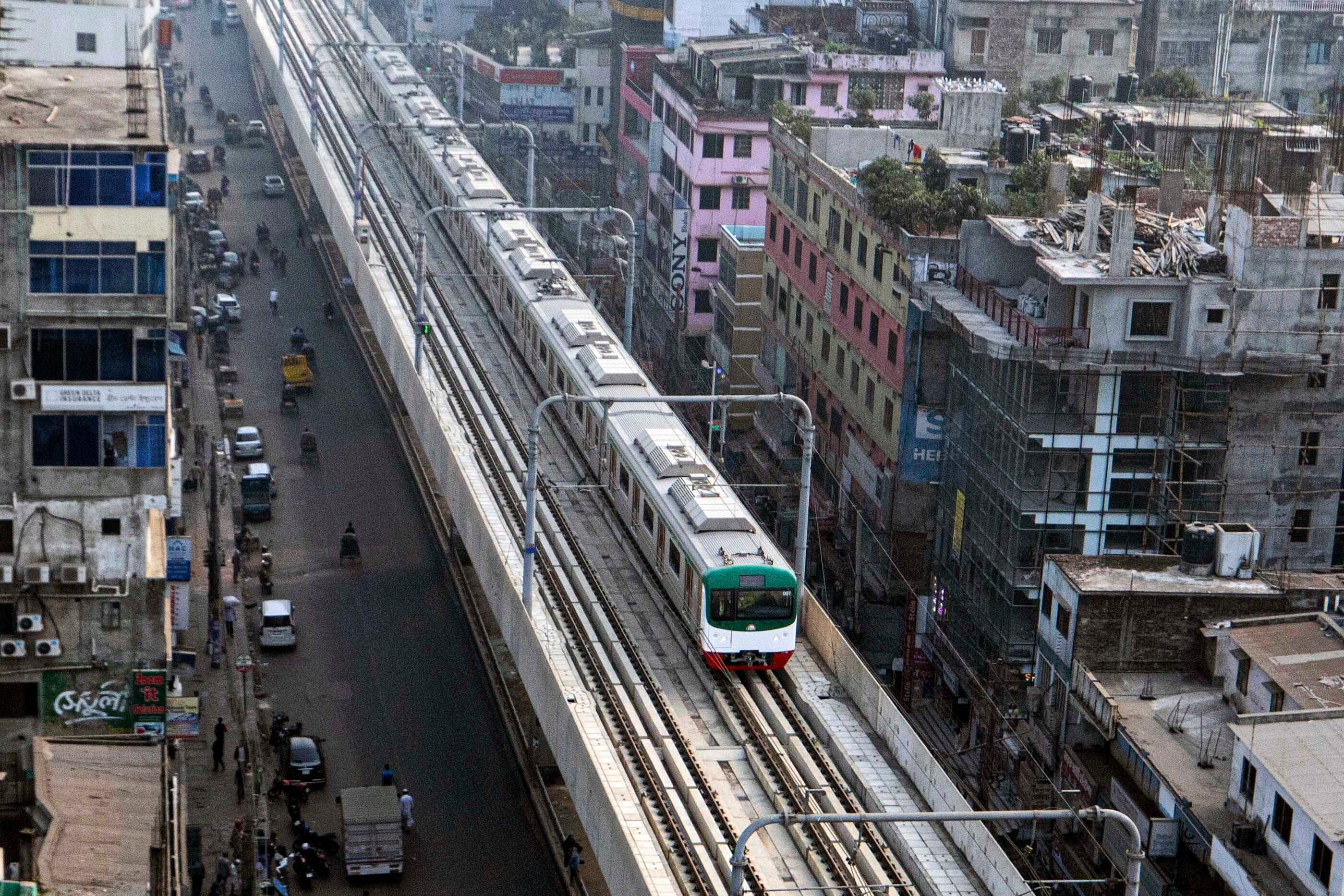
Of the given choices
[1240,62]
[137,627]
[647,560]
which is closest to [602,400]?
[647,560]

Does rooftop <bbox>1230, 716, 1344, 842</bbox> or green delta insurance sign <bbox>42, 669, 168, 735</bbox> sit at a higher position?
A: rooftop <bbox>1230, 716, 1344, 842</bbox>

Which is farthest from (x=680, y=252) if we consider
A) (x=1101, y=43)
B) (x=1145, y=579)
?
(x=1145, y=579)

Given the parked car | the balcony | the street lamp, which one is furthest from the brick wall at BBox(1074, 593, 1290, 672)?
the parked car

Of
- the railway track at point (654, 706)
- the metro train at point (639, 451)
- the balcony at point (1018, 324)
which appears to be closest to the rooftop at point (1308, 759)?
the railway track at point (654, 706)

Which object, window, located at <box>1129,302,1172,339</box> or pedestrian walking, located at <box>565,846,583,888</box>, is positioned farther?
window, located at <box>1129,302,1172,339</box>

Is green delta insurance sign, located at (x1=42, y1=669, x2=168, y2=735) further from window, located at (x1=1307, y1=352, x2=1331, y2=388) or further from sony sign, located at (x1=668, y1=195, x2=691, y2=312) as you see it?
sony sign, located at (x1=668, y1=195, x2=691, y2=312)

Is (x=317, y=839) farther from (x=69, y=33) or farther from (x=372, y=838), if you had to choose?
(x=69, y=33)

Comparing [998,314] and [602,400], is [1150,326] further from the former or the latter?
[602,400]
